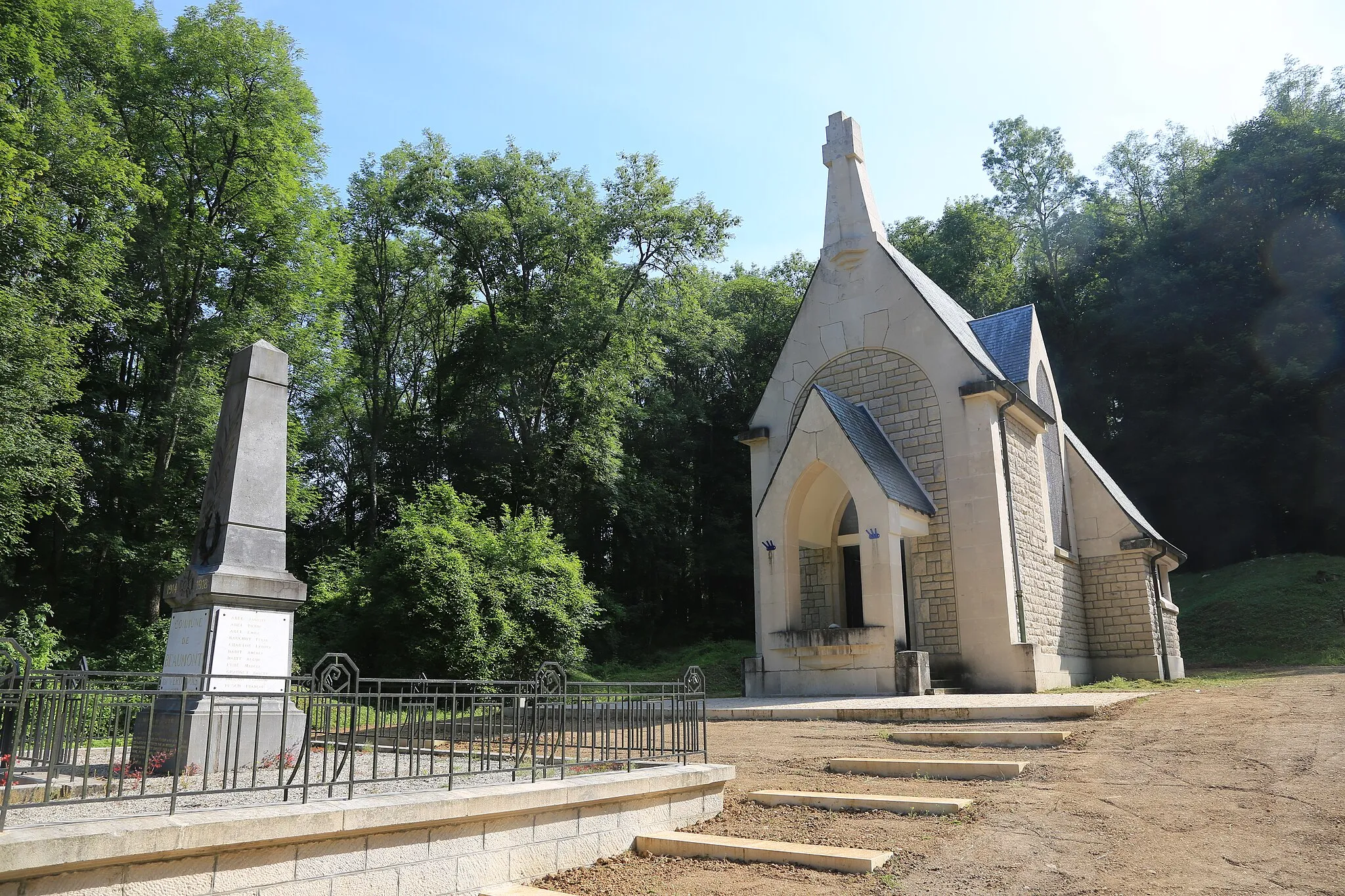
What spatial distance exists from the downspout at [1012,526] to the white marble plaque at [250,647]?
14.6 metres

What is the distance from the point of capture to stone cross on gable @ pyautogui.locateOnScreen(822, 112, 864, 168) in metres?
22.0

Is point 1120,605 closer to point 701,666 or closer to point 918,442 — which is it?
point 918,442

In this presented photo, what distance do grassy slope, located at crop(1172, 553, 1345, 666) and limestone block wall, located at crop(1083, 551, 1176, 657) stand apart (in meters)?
5.09

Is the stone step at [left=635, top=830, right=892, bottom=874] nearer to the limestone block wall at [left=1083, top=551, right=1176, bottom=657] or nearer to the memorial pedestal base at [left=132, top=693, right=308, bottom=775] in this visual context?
the memorial pedestal base at [left=132, top=693, right=308, bottom=775]

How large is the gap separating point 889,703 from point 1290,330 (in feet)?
104

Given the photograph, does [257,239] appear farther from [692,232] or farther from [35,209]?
[692,232]

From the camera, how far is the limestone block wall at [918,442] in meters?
18.8

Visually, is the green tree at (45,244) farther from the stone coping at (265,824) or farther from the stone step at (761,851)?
the stone step at (761,851)

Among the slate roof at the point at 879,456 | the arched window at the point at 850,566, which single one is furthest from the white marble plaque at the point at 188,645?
the arched window at the point at 850,566

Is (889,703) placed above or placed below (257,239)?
below

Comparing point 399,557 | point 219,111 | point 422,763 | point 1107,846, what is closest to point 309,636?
point 399,557

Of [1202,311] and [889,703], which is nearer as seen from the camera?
[889,703]

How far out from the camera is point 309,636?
20859mm

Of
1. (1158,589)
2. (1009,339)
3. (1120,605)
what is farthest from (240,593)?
(1158,589)
